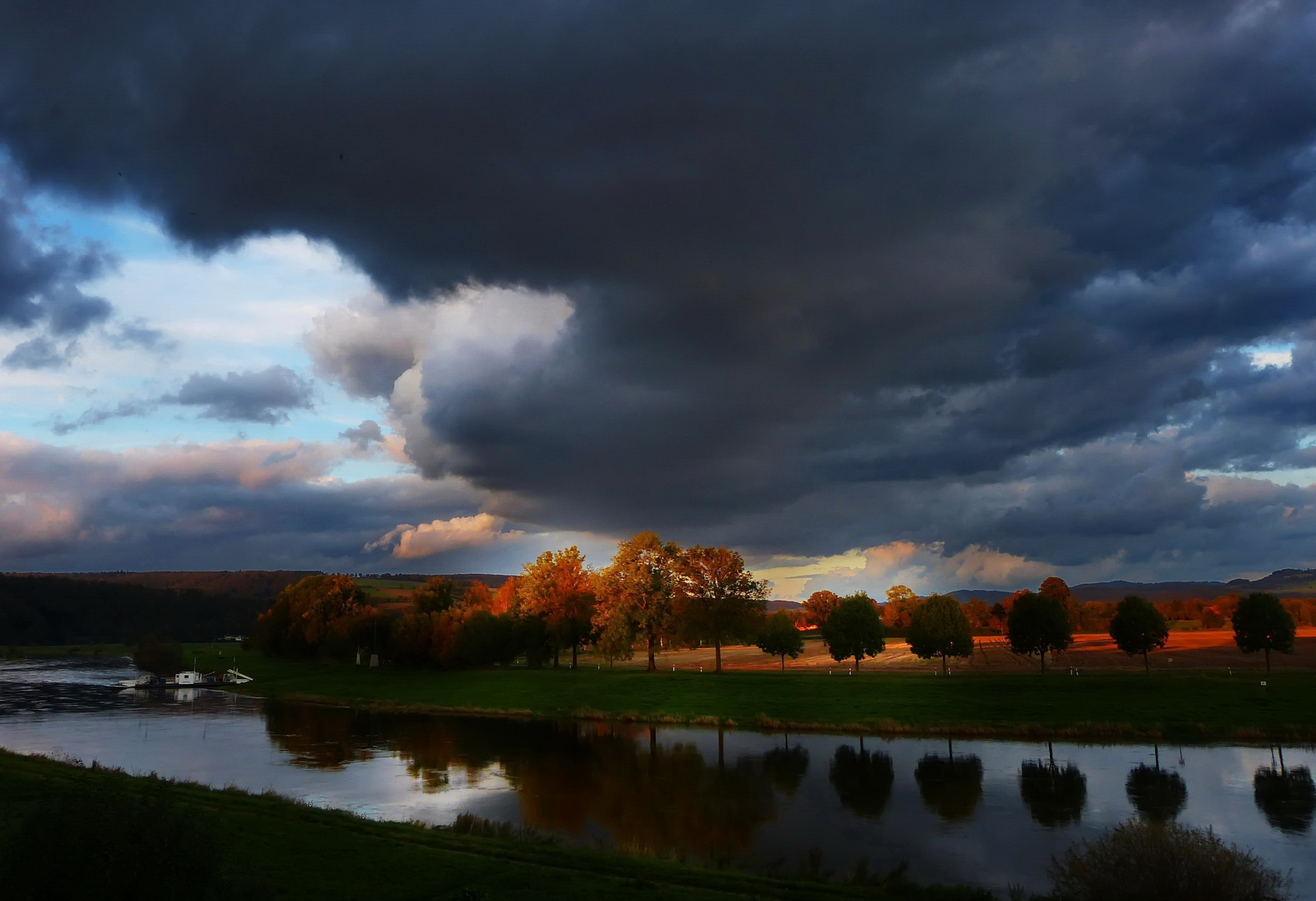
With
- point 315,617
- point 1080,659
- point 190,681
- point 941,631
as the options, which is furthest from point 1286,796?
point 315,617

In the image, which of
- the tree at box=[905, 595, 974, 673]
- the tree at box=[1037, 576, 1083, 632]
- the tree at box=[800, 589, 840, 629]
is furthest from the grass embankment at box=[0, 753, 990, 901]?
the tree at box=[800, 589, 840, 629]

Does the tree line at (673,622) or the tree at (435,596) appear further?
the tree at (435,596)

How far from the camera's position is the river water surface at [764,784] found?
92.1 ft

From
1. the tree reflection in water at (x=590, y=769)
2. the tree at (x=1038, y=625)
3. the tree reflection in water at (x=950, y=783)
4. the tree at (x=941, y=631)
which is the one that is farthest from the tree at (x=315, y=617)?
the tree reflection in water at (x=950, y=783)

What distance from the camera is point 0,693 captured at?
9162 cm

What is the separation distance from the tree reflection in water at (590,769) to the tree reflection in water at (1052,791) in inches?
413

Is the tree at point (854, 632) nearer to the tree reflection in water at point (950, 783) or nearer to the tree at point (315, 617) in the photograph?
the tree reflection in water at point (950, 783)

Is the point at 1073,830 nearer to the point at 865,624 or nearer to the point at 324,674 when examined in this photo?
the point at 865,624

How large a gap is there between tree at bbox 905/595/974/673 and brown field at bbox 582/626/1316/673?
2466 mm

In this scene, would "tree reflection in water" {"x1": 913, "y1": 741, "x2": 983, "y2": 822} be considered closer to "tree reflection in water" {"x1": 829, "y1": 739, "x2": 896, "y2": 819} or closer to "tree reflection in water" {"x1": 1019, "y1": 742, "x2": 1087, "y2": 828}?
"tree reflection in water" {"x1": 829, "y1": 739, "x2": 896, "y2": 819}

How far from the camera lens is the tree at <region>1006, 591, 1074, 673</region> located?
74.2 metres

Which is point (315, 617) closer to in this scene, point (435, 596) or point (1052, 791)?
point (435, 596)

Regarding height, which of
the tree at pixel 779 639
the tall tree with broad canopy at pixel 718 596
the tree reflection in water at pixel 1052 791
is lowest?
the tree reflection in water at pixel 1052 791

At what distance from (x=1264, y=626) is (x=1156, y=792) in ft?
157
